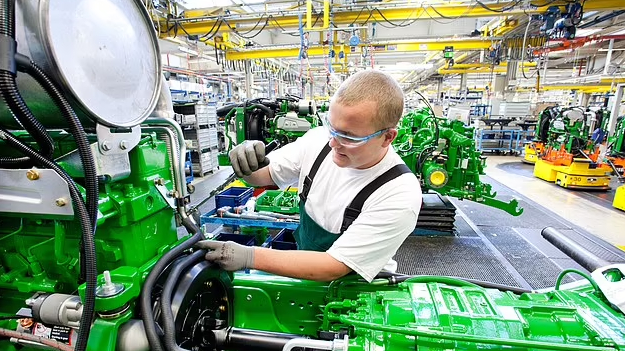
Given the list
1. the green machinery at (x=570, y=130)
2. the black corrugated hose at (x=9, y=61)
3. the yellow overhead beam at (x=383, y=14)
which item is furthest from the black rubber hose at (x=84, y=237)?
the green machinery at (x=570, y=130)

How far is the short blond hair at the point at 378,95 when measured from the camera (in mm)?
1121

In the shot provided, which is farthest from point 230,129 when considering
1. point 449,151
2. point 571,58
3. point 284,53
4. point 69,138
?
point 571,58

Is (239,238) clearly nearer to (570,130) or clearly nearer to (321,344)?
(321,344)

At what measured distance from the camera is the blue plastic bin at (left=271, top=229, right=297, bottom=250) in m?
2.98

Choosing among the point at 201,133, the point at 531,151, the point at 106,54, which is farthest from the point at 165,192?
the point at 531,151

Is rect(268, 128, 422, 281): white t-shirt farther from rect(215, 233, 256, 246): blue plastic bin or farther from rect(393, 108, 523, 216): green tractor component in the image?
rect(393, 108, 523, 216): green tractor component

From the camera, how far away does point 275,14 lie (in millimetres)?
4590

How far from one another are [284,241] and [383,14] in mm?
3559

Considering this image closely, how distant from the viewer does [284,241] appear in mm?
3166

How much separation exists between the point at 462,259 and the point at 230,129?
3.82m

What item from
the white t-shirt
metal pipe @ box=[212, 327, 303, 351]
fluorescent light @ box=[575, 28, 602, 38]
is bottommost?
metal pipe @ box=[212, 327, 303, 351]

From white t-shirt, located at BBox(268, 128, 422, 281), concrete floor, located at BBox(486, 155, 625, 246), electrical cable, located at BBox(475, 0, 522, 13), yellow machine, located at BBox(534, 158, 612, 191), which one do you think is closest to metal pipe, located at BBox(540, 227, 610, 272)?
white t-shirt, located at BBox(268, 128, 422, 281)

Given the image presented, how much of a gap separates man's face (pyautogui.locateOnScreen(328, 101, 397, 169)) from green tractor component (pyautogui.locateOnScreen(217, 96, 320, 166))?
3.40 m

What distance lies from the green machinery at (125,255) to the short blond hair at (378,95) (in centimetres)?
62
